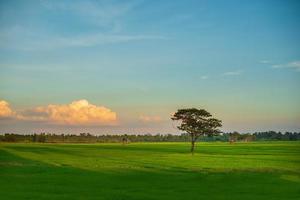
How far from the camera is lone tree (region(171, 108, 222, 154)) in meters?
95.6

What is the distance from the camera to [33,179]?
3688 centimetres

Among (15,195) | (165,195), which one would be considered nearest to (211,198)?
(165,195)

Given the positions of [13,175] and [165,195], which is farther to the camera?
[13,175]

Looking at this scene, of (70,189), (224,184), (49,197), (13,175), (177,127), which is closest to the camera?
(49,197)

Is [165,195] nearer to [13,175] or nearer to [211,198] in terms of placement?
[211,198]

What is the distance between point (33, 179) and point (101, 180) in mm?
5470

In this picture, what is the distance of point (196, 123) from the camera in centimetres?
9556

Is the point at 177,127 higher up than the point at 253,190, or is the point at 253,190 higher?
the point at 177,127

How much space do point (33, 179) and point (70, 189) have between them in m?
7.59

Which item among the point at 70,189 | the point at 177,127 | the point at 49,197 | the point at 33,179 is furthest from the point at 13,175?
the point at 177,127

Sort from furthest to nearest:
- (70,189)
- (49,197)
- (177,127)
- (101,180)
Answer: (177,127) → (101,180) → (70,189) → (49,197)

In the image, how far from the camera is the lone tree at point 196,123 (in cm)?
9562

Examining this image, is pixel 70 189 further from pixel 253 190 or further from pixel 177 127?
pixel 177 127

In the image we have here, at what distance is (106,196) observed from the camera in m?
27.3
